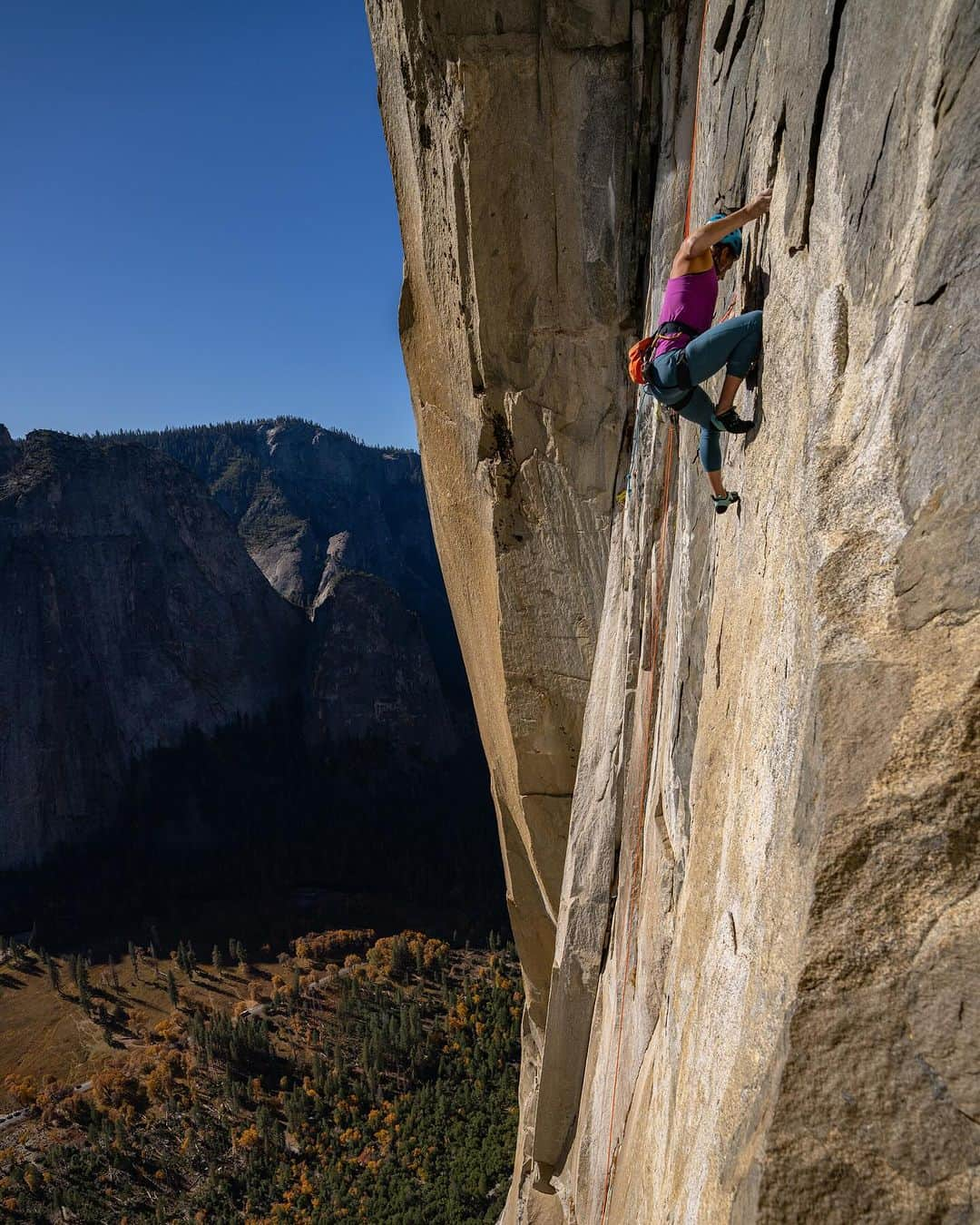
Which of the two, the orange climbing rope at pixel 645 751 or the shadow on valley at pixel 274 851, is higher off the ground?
the orange climbing rope at pixel 645 751

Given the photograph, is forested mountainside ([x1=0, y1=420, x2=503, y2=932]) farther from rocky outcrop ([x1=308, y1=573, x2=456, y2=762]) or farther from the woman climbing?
the woman climbing

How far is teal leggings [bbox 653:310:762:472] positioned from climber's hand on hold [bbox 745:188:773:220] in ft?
1.41

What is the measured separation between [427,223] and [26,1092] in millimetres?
30235

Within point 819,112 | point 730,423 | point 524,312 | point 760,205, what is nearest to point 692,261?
point 760,205

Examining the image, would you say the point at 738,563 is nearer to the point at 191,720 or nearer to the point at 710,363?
the point at 710,363

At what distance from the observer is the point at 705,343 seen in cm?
382

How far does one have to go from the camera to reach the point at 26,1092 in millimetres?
25672

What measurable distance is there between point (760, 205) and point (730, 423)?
0.98m

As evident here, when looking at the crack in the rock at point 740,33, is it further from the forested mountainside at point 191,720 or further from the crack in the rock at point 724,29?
the forested mountainside at point 191,720

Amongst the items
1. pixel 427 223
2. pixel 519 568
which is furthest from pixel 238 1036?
pixel 427 223

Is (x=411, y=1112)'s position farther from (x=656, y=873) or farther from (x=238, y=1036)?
(x=656, y=873)

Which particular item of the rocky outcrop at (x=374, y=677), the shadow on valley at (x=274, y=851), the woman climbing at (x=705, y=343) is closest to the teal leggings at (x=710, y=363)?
the woman climbing at (x=705, y=343)

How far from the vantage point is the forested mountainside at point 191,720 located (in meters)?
45.1

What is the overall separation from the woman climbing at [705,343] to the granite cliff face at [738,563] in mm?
135
